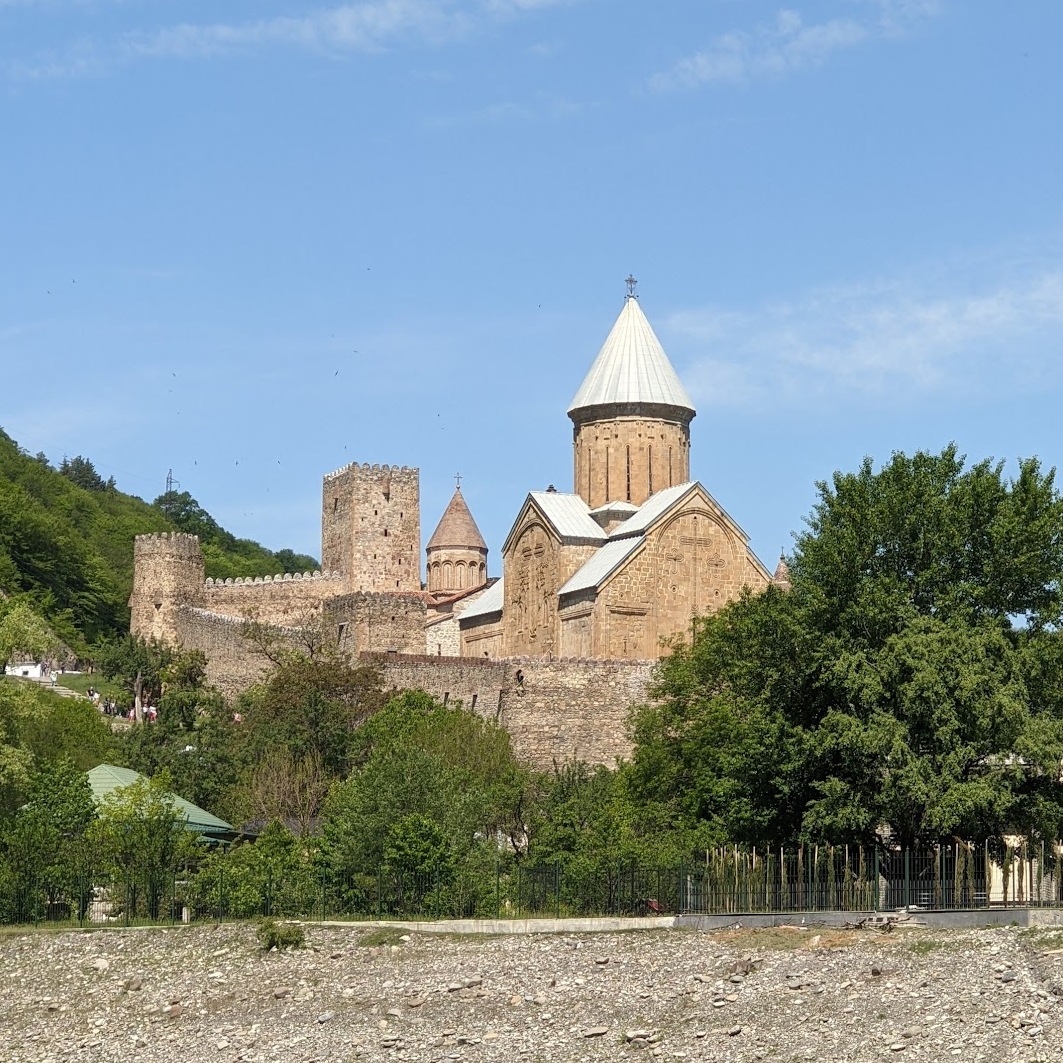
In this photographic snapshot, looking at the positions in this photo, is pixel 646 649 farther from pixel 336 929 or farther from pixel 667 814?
pixel 336 929

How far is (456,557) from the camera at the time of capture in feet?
268

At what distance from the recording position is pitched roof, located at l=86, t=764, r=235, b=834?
41.3 m

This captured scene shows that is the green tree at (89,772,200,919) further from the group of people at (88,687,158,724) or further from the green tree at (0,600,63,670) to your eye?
the group of people at (88,687,158,724)

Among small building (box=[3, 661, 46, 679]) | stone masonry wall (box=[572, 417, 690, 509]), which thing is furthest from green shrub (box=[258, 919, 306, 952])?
small building (box=[3, 661, 46, 679])

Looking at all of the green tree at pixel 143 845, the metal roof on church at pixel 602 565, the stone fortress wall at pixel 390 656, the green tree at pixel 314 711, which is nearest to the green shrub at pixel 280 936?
the green tree at pixel 143 845

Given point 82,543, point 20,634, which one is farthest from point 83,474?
point 20,634

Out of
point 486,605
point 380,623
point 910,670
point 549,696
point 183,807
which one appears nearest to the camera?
point 910,670

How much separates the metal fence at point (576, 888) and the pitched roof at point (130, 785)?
4.80 m

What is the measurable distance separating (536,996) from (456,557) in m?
54.3

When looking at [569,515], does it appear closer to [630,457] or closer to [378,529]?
[630,457]

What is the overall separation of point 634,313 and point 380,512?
15.0 m

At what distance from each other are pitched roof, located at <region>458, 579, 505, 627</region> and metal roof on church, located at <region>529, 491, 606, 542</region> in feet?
10.9

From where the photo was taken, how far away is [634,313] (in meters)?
63.0

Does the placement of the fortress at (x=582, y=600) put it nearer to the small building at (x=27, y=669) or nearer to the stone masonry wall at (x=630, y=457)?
the stone masonry wall at (x=630, y=457)
